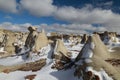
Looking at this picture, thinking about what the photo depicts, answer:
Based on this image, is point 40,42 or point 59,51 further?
point 40,42

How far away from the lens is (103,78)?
26703 mm

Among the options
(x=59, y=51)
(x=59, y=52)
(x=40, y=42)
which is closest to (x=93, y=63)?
(x=59, y=52)

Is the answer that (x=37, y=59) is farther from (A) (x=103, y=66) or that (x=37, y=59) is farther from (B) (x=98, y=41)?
(A) (x=103, y=66)

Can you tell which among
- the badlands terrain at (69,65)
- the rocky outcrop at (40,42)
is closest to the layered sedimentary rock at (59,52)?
the badlands terrain at (69,65)

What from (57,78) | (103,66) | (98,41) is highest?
(98,41)

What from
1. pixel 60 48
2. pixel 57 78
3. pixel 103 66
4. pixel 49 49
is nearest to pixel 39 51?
pixel 49 49

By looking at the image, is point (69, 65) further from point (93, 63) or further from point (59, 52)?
point (93, 63)

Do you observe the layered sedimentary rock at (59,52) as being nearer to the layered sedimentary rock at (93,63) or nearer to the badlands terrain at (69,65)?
the badlands terrain at (69,65)

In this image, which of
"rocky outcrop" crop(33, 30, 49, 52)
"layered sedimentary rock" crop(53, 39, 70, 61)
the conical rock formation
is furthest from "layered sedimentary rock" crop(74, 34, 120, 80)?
"rocky outcrop" crop(33, 30, 49, 52)

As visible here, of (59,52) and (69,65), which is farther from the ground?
(59,52)

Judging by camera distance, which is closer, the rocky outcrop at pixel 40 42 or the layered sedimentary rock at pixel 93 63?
the layered sedimentary rock at pixel 93 63

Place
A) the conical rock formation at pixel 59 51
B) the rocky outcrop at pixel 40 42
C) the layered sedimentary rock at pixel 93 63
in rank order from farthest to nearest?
the rocky outcrop at pixel 40 42, the conical rock formation at pixel 59 51, the layered sedimentary rock at pixel 93 63

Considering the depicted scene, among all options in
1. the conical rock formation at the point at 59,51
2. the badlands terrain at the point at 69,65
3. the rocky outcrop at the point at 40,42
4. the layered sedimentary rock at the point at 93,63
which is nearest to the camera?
the layered sedimentary rock at the point at 93,63

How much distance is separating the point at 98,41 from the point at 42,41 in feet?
58.9
